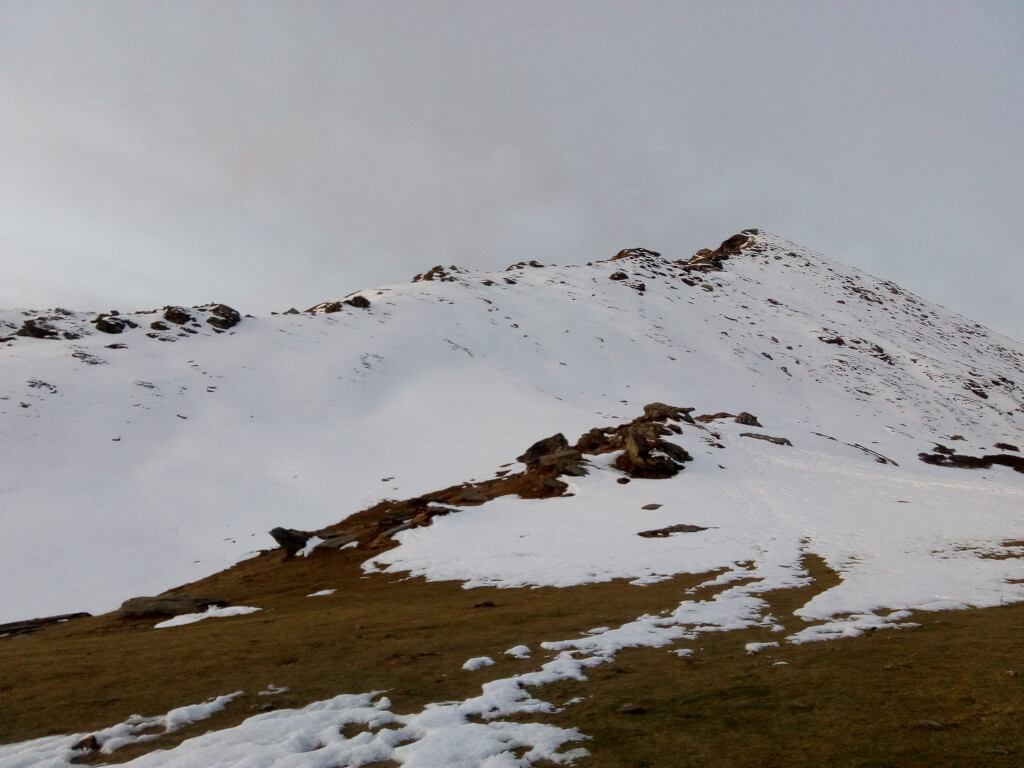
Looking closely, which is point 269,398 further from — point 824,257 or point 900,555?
point 824,257

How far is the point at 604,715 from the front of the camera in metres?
6.70

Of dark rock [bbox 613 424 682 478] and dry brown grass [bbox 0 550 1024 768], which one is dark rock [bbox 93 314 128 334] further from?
dry brown grass [bbox 0 550 1024 768]

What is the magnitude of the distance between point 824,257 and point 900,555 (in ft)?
468

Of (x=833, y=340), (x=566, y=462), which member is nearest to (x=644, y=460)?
(x=566, y=462)

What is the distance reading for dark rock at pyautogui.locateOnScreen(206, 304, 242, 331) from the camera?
6506 centimetres

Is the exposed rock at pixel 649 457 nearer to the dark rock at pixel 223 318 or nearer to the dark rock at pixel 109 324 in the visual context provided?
the dark rock at pixel 223 318

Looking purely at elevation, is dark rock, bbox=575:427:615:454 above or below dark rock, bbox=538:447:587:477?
above

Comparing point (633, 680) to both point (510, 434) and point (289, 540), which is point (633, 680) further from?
point (510, 434)

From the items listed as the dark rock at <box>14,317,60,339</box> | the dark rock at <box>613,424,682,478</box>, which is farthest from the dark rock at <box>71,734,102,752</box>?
the dark rock at <box>14,317,60,339</box>

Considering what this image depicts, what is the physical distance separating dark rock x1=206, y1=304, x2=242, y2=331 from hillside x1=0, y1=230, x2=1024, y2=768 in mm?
353

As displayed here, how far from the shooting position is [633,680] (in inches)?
314

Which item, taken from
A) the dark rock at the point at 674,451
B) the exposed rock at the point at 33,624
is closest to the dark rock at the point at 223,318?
the exposed rock at the point at 33,624

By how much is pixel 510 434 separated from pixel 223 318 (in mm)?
40558

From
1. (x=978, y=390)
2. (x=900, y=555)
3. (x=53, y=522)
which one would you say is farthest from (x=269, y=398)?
(x=978, y=390)
